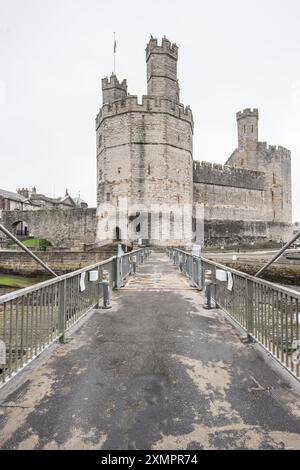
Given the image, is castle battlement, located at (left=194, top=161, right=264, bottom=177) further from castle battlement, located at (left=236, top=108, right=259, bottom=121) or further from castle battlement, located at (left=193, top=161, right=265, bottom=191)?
castle battlement, located at (left=236, top=108, right=259, bottom=121)

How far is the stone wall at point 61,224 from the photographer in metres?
41.4

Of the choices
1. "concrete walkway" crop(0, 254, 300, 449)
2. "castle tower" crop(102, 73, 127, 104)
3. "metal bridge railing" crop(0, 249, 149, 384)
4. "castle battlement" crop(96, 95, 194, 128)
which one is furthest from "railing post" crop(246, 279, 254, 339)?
"castle tower" crop(102, 73, 127, 104)

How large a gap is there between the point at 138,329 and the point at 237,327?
175 centimetres

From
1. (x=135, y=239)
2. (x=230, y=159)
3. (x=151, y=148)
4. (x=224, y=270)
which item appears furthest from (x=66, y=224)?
(x=224, y=270)

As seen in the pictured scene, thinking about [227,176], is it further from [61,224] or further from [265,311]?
[265,311]

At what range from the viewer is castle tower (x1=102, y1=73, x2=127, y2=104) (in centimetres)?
3988

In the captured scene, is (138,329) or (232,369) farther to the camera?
(138,329)

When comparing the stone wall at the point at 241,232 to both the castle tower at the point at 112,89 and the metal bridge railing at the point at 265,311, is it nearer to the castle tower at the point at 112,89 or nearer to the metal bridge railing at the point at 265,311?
the castle tower at the point at 112,89

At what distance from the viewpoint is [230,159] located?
177ft

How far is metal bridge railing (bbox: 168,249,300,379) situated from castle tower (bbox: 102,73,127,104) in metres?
39.3

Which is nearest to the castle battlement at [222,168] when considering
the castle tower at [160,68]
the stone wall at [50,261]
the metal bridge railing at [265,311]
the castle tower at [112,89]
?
the castle tower at [160,68]

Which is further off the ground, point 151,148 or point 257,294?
point 151,148
